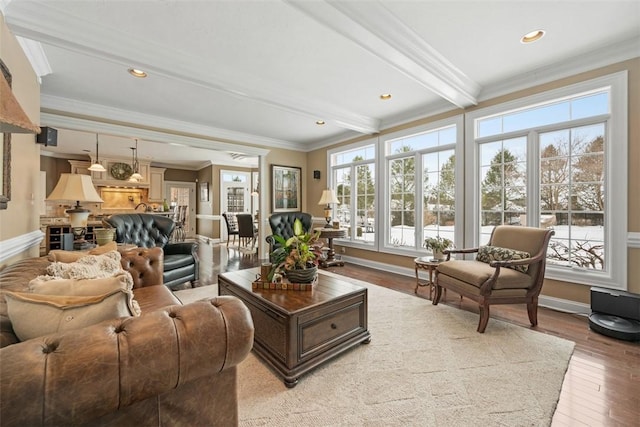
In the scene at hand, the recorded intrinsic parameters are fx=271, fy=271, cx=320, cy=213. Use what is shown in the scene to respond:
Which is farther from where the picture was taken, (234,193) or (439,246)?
(234,193)

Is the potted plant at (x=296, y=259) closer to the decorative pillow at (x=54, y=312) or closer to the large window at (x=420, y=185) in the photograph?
the decorative pillow at (x=54, y=312)

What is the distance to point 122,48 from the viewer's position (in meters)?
2.34

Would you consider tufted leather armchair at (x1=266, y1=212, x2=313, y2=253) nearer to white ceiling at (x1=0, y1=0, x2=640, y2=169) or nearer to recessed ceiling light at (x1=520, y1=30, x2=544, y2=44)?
white ceiling at (x1=0, y1=0, x2=640, y2=169)

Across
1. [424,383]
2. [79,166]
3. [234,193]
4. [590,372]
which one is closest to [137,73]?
[424,383]

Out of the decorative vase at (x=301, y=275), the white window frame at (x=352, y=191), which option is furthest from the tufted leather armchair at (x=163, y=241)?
the white window frame at (x=352, y=191)

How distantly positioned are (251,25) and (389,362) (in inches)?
112

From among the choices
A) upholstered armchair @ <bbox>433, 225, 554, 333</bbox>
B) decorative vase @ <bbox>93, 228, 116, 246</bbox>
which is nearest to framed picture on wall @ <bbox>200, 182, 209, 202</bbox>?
decorative vase @ <bbox>93, 228, 116, 246</bbox>

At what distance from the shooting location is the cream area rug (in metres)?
1.44

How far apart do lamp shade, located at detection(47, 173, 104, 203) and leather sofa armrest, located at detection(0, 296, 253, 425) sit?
251 centimetres

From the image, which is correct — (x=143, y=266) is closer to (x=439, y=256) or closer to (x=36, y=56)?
(x=36, y=56)

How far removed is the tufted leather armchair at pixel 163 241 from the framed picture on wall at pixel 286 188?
2.31 meters

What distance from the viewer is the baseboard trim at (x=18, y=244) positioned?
6.10 feet

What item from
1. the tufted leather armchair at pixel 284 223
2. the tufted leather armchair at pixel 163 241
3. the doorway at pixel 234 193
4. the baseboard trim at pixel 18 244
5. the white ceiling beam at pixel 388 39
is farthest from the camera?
the doorway at pixel 234 193

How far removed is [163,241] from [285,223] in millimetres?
1969
